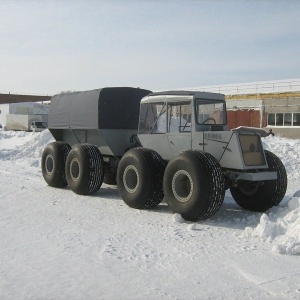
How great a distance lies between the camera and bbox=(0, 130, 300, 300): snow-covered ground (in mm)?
4289

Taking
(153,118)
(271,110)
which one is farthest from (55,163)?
(271,110)

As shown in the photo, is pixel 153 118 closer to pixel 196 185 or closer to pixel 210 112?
pixel 210 112

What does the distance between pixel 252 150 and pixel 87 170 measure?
12.4 feet

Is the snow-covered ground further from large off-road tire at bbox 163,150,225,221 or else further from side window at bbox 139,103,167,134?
side window at bbox 139,103,167,134

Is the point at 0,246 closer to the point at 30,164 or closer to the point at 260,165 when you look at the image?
the point at 260,165

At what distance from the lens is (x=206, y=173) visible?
22.1ft

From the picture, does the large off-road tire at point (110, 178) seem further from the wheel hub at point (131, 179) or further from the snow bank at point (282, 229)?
the snow bank at point (282, 229)

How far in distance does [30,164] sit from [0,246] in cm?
947

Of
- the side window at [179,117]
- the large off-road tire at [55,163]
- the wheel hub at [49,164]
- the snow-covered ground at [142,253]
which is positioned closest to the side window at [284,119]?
the large off-road tire at [55,163]

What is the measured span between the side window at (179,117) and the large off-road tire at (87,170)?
6.94 feet

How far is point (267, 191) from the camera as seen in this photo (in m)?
7.66

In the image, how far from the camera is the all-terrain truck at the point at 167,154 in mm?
7020

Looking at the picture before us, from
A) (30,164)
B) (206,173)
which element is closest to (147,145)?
(206,173)

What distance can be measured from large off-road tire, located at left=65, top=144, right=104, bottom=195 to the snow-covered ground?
0.82 meters
